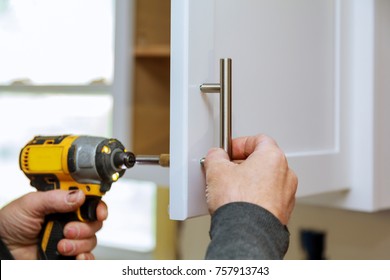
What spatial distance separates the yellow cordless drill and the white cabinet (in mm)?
198

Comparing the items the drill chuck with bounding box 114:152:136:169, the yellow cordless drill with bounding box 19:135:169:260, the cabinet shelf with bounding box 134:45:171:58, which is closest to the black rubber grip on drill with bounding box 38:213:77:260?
the yellow cordless drill with bounding box 19:135:169:260

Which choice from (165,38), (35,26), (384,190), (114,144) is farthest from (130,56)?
(384,190)

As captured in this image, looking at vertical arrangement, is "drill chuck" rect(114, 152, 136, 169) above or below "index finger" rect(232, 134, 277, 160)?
below

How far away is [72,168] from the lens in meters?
0.94

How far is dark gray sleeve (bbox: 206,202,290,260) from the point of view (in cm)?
58

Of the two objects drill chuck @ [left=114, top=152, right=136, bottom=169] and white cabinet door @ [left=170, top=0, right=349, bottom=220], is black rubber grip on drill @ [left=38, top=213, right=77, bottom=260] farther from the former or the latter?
white cabinet door @ [left=170, top=0, right=349, bottom=220]

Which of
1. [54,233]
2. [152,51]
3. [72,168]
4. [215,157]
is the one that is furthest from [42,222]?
[152,51]

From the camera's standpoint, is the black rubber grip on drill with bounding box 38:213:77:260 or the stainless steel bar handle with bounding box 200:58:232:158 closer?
the stainless steel bar handle with bounding box 200:58:232:158

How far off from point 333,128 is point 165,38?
2.29 ft

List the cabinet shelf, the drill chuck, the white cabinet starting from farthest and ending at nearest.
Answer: the cabinet shelf, the drill chuck, the white cabinet

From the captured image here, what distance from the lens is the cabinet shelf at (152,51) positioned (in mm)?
1558

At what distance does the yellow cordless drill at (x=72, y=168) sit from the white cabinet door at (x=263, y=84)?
19cm

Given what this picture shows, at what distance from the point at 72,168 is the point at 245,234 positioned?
45cm

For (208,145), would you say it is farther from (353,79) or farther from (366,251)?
(366,251)
